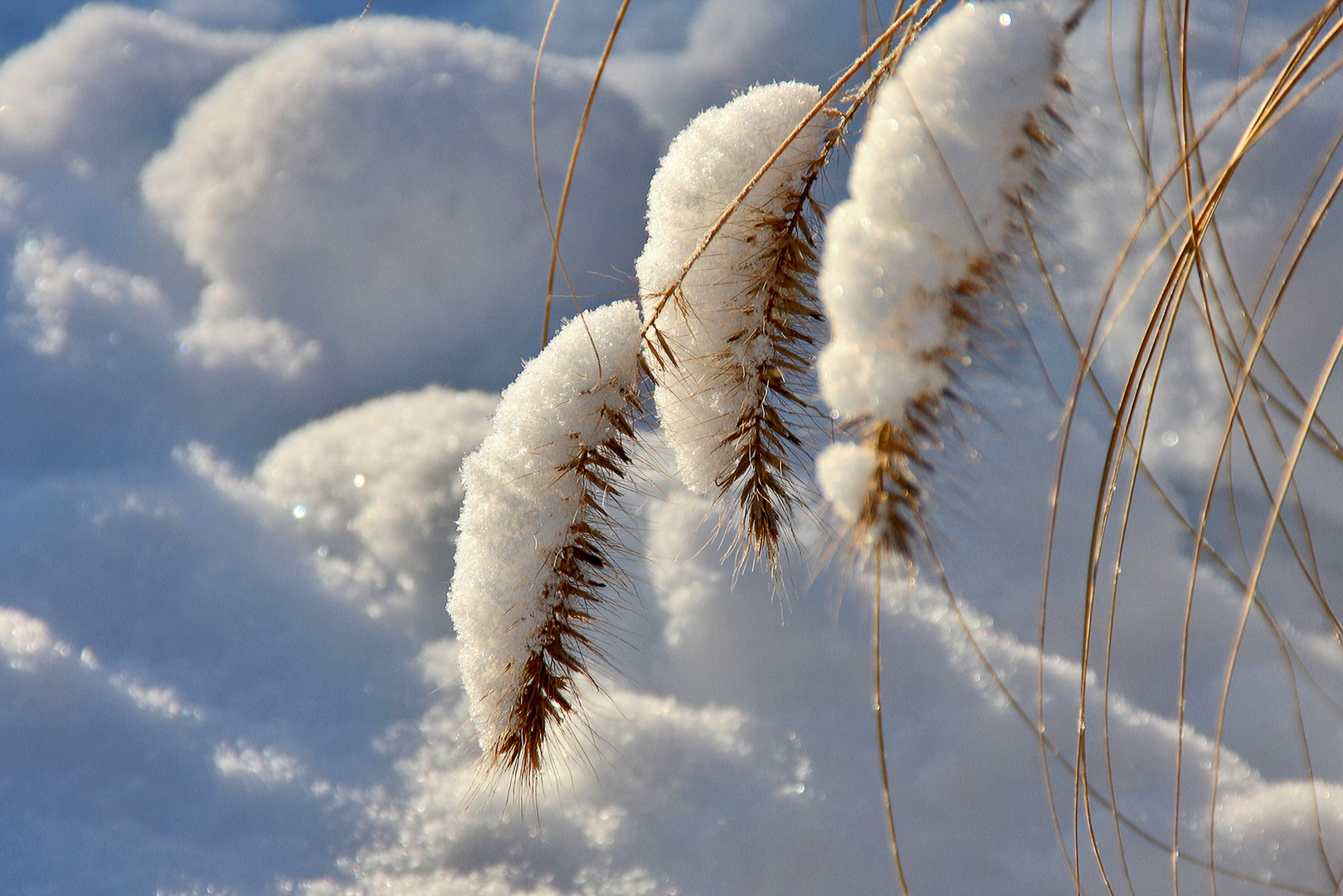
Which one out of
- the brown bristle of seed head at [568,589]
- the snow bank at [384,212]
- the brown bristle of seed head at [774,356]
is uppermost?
the snow bank at [384,212]

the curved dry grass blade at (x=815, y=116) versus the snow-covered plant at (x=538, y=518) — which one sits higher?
the curved dry grass blade at (x=815, y=116)

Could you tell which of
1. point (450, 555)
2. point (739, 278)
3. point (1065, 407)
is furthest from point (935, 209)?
point (450, 555)

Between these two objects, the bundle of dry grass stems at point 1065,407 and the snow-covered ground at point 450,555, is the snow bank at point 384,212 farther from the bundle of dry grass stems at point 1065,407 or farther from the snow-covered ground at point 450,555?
the bundle of dry grass stems at point 1065,407

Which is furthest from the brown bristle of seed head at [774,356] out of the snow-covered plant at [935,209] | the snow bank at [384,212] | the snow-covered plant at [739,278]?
the snow bank at [384,212]

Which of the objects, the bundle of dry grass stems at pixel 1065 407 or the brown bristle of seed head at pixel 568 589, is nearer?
the bundle of dry grass stems at pixel 1065 407

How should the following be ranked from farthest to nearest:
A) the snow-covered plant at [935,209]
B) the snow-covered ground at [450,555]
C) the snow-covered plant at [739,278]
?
1. the snow-covered ground at [450,555]
2. the snow-covered plant at [739,278]
3. the snow-covered plant at [935,209]

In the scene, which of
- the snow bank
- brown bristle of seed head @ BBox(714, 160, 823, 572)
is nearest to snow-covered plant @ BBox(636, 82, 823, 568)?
brown bristle of seed head @ BBox(714, 160, 823, 572)

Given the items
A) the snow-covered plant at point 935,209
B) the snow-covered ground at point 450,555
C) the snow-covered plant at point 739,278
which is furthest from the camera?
the snow-covered ground at point 450,555

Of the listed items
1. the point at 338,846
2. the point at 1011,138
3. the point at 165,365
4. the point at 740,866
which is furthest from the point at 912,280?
the point at 165,365
